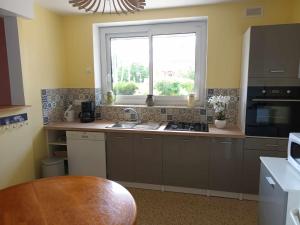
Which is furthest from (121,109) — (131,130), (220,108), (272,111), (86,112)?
(272,111)

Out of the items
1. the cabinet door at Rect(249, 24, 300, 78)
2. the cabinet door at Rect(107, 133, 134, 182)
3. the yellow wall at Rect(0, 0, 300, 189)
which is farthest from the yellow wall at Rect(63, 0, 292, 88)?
the cabinet door at Rect(107, 133, 134, 182)

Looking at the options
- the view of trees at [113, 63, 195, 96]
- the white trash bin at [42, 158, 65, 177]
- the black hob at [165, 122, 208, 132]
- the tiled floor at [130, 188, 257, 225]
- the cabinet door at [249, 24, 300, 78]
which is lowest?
the tiled floor at [130, 188, 257, 225]

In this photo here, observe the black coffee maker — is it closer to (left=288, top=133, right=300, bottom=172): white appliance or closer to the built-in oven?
the built-in oven

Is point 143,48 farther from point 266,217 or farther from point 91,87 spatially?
point 266,217

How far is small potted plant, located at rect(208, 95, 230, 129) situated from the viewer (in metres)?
2.82

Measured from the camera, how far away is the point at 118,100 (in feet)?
11.8

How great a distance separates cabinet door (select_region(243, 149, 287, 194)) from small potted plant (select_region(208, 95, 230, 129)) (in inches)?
18.1

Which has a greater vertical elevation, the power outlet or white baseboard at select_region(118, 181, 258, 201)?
the power outlet

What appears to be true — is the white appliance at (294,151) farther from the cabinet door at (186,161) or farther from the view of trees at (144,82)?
the view of trees at (144,82)

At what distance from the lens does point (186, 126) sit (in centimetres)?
296

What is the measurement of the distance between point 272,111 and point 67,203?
7.33 feet

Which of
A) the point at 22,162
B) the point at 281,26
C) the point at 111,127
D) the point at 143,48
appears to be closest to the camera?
the point at 281,26

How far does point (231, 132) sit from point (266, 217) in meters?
1.11

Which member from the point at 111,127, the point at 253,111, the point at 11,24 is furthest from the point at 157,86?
the point at 11,24
